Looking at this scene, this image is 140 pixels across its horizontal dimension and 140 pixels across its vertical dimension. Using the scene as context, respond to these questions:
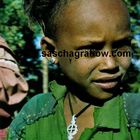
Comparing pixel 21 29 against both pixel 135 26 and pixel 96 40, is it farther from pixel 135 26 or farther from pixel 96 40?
pixel 96 40

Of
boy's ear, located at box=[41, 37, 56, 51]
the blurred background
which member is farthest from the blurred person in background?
the blurred background

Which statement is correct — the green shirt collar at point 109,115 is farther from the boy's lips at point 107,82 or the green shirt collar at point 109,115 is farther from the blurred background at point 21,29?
the blurred background at point 21,29

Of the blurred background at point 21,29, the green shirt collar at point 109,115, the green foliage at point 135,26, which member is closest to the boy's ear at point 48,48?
the green shirt collar at point 109,115

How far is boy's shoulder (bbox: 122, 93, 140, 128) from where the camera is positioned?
1914 mm

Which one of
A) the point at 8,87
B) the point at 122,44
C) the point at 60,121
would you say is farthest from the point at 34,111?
the point at 8,87

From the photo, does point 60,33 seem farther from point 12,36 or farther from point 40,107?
point 12,36

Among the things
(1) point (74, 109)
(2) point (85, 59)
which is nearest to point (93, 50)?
(2) point (85, 59)

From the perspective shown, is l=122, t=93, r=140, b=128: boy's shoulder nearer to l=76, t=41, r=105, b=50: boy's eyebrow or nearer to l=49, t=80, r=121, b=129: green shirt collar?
l=49, t=80, r=121, b=129: green shirt collar

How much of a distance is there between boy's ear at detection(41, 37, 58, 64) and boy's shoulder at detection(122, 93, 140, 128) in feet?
1.35

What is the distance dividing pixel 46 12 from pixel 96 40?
45 cm

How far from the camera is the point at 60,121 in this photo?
208 cm

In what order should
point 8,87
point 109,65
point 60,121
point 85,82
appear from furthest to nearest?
point 8,87, point 60,121, point 85,82, point 109,65

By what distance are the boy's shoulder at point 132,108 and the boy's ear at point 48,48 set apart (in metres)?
0.41

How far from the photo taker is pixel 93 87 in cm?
193
